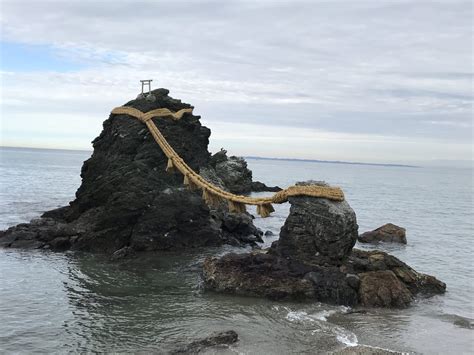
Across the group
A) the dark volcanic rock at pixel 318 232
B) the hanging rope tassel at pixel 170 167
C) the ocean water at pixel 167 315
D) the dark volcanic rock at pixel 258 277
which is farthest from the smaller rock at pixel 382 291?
the hanging rope tassel at pixel 170 167

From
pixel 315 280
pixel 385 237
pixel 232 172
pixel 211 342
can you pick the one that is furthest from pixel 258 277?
pixel 232 172

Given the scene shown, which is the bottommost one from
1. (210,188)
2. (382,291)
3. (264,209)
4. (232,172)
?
(382,291)

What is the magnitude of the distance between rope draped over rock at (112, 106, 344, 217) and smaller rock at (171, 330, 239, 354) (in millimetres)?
7059

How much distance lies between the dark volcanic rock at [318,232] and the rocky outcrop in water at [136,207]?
7420 mm

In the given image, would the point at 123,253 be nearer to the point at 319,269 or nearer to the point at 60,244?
the point at 60,244

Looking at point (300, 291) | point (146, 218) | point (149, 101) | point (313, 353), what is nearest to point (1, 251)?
point (146, 218)

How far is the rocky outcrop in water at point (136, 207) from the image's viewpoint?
24.7 metres

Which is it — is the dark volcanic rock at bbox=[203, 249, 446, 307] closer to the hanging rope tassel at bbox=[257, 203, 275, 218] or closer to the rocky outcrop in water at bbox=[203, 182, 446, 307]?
the rocky outcrop in water at bbox=[203, 182, 446, 307]

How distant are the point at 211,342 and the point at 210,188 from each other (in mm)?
11646

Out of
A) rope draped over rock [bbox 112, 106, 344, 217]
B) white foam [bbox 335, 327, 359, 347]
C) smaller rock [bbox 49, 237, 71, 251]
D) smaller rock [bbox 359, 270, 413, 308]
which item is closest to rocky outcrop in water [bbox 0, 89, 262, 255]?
smaller rock [bbox 49, 237, 71, 251]

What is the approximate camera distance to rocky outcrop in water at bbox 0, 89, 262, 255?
2469 cm

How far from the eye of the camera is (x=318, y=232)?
62.1ft

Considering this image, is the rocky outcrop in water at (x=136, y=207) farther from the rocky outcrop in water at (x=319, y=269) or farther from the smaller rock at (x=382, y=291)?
the smaller rock at (x=382, y=291)

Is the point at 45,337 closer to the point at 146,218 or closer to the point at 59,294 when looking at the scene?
the point at 59,294
